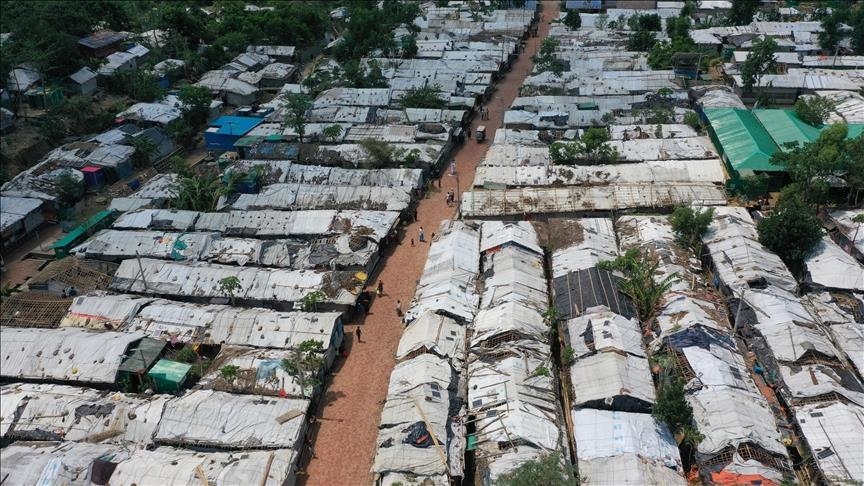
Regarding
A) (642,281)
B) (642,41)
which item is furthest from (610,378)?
(642,41)

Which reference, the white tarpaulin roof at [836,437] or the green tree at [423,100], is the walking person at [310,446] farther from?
the green tree at [423,100]

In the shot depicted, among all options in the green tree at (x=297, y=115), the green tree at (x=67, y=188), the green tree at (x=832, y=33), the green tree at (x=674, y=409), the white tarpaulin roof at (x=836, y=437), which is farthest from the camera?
the green tree at (x=832, y=33)

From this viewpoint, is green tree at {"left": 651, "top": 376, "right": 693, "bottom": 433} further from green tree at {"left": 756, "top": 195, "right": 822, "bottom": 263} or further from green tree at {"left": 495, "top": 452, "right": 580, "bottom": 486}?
green tree at {"left": 756, "top": 195, "right": 822, "bottom": 263}

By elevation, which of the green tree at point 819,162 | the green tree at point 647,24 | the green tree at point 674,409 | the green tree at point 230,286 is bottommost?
the green tree at point 674,409

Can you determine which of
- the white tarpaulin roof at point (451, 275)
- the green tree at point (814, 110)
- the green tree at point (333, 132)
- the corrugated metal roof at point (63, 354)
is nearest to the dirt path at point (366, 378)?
the white tarpaulin roof at point (451, 275)

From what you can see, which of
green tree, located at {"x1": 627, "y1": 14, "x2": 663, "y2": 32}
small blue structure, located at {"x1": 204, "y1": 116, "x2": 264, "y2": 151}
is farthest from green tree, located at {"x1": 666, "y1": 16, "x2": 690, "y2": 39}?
small blue structure, located at {"x1": 204, "y1": 116, "x2": 264, "y2": 151}

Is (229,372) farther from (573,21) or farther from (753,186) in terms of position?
→ (573,21)
